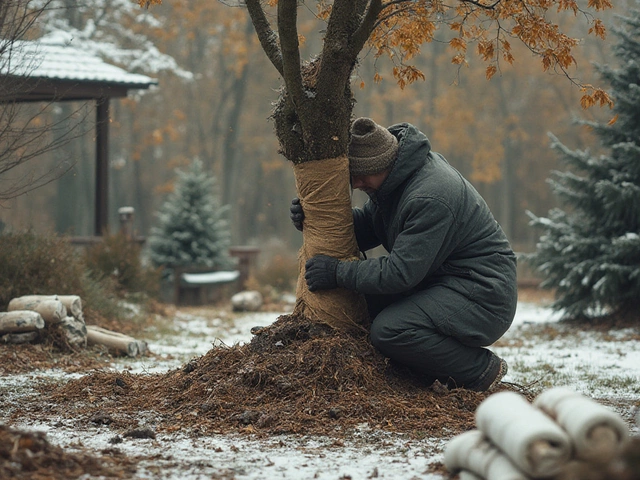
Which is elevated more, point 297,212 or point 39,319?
point 297,212

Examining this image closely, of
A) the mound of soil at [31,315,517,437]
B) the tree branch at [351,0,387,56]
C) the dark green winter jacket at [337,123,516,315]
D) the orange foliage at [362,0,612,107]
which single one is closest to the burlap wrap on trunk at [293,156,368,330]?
the mound of soil at [31,315,517,437]

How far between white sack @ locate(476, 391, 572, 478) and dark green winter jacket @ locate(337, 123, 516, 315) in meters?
1.94

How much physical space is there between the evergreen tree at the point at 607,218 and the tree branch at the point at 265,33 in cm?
579

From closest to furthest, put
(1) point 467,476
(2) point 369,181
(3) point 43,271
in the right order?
(1) point 467,476 < (2) point 369,181 < (3) point 43,271

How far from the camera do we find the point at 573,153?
1030cm

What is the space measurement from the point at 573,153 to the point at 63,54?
827 centimetres

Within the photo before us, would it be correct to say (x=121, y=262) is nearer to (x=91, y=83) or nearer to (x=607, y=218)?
(x=91, y=83)

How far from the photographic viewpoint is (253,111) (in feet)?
122

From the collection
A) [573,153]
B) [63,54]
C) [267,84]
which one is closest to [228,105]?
[267,84]

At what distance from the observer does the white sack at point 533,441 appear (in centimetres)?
243

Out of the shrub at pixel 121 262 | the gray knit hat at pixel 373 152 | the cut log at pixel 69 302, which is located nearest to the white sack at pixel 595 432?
the gray knit hat at pixel 373 152

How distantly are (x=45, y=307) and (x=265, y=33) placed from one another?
11.2ft

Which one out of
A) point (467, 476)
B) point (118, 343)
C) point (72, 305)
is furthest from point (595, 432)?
point (72, 305)

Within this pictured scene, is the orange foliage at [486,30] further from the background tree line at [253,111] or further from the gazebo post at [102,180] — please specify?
the background tree line at [253,111]
